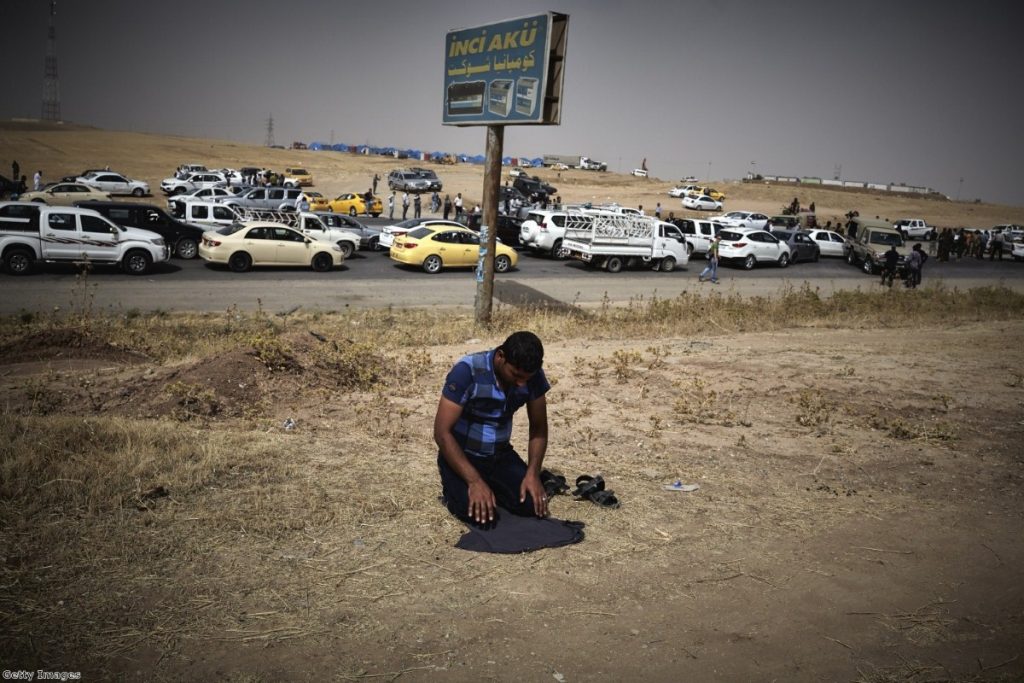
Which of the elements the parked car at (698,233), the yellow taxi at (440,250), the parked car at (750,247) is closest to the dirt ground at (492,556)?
the yellow taxi at (440,250)

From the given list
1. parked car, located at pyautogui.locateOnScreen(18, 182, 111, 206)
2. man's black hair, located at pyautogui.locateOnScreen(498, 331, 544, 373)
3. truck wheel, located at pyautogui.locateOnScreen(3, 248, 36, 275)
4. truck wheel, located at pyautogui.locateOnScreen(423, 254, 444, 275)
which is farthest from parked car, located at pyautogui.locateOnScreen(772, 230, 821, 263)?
man's black hair, located at pyautogui.locateOnScreen(498, 331, 544, 373)

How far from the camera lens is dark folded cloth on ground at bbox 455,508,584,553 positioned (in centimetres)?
450

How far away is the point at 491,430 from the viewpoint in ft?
15.1

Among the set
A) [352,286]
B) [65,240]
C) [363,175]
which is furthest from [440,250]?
[363,175]

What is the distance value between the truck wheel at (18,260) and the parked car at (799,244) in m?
29.7

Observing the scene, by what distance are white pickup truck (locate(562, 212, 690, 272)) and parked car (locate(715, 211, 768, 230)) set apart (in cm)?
1053

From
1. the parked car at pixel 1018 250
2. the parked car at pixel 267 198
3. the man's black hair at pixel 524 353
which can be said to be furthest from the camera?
the parked car at pixel 1018 250

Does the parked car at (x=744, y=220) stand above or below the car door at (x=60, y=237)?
above

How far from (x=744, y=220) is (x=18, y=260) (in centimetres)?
3577

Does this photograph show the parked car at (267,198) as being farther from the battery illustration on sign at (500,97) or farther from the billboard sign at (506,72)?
the battery illustration on sign at (500,97)

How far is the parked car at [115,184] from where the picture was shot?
135 feet

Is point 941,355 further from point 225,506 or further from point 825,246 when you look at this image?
point 825,246

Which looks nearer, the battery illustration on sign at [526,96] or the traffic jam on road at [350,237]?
the battery illustration on sign at [526,96]

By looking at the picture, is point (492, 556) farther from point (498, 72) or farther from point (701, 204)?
point (701, 204)
